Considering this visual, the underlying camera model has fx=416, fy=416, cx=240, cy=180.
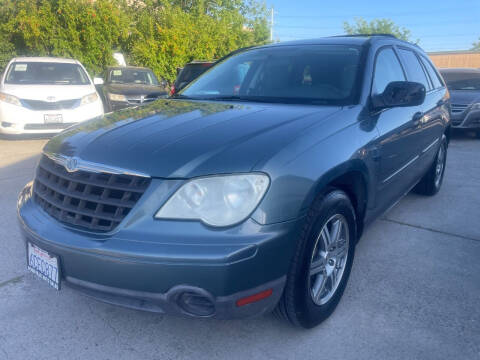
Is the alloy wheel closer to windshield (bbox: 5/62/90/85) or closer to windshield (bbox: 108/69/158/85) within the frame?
windshield (bbox: 5/62/90/85)

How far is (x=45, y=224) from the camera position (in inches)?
81.4

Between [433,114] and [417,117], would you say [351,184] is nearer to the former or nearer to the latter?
[417,117]

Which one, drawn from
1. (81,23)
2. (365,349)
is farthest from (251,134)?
(81,23)

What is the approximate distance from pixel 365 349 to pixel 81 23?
14727 millimetres

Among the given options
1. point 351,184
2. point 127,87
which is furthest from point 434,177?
point 127,87

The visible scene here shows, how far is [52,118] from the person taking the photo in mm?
7215

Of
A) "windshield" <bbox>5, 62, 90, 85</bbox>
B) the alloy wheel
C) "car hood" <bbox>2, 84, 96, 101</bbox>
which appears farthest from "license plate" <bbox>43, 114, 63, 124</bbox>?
the alloy wheel

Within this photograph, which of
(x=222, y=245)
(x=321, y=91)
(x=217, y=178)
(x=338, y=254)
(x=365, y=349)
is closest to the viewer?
Answer: (x=222, y=245)

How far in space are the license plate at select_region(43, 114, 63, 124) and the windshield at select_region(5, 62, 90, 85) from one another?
3.49 feet

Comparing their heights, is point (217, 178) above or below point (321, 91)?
below

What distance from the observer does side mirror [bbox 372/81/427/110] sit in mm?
2701

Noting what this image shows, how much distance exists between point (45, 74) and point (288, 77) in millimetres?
6837

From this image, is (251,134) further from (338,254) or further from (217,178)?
(338,254)

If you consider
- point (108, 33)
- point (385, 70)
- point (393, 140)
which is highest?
point (108, 33)
